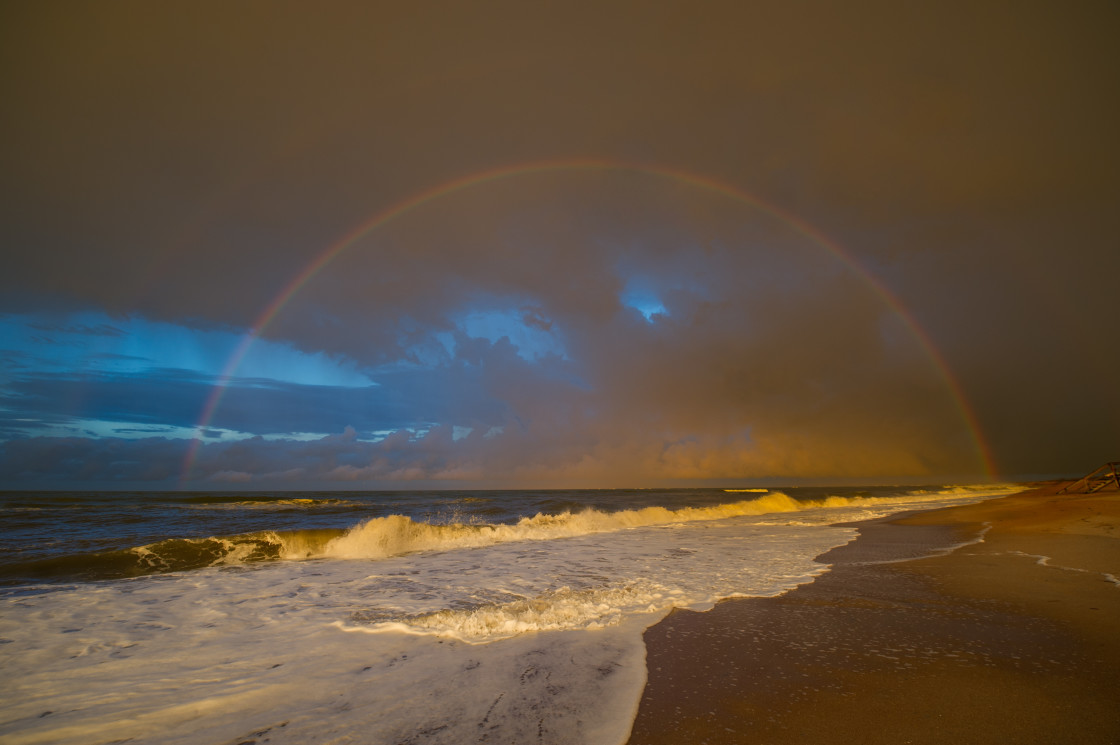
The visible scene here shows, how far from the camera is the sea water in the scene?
4250 millimetres

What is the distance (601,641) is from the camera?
6297 mm

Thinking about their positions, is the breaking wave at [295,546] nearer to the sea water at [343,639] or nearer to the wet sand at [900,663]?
the sea water at [343,639]

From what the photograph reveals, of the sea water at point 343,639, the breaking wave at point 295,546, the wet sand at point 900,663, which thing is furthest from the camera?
the breaking wave at point 295,546

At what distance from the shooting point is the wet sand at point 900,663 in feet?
12.2

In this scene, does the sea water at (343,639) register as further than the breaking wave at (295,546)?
No

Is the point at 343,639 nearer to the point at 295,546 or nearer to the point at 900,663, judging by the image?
the point at 900,663

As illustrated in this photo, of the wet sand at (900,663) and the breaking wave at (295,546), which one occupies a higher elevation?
the wet sand at (900,663)

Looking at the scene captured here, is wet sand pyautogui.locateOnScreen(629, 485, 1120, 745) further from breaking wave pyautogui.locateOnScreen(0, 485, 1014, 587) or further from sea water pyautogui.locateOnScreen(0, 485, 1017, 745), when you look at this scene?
breaking wave pyautogui.locateOnScreen(0, 485, 1014, 587)

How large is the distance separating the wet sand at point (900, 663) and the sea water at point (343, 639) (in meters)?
0.70

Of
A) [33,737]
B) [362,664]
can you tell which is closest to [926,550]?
[362,664]

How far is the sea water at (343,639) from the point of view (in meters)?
4.25

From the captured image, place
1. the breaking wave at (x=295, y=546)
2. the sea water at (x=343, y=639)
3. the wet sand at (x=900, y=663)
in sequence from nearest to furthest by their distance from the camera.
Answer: the wet sand at (x=900, y=663) → the sea water at (x=343, y=639) → the breaking wave at (x=295, y=546)

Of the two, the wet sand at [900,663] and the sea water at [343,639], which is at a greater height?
the wet sand at [900,663]

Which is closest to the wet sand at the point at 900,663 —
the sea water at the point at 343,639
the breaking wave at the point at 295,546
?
the sea water at the point at 343,639
